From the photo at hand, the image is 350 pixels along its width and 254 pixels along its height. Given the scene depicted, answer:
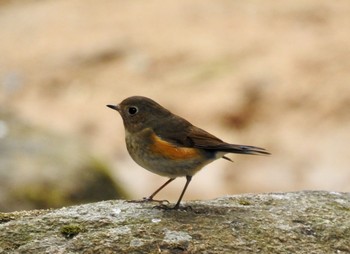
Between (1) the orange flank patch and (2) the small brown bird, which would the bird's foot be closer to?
(2) the small brown bird

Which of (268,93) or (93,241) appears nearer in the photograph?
(93,241)

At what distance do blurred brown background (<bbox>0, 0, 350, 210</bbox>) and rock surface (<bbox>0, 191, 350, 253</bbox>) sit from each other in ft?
22.2

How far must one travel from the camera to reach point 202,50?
19.3m

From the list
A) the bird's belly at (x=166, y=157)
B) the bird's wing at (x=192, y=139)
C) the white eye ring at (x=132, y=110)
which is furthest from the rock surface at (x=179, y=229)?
the white eye ring at (x=132, y=110)

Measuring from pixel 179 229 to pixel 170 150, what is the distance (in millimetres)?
829

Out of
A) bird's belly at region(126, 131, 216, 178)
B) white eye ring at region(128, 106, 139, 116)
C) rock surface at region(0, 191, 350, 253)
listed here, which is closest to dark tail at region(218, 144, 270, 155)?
bird's belly at region(126, 131, 216, 178)

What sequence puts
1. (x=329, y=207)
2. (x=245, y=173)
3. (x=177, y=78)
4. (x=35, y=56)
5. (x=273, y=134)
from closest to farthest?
(x=329, y=207)
(x=245, y=173)
(x=273, y=134)
(x=177, y=78)
(x=35, y=56)

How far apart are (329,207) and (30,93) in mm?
13388

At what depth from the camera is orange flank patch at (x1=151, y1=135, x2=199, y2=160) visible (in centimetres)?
672

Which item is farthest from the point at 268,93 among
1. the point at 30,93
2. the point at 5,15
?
the point at 5,15

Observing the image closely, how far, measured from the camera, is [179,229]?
607 centimetres

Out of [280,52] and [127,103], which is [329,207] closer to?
[127,103]

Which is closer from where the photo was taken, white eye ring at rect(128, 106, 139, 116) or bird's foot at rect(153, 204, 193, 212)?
bird's foot at rect(153, 204, 193, 212)

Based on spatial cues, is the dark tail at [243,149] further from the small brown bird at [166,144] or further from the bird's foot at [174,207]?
the bird's foot at [174,207]
